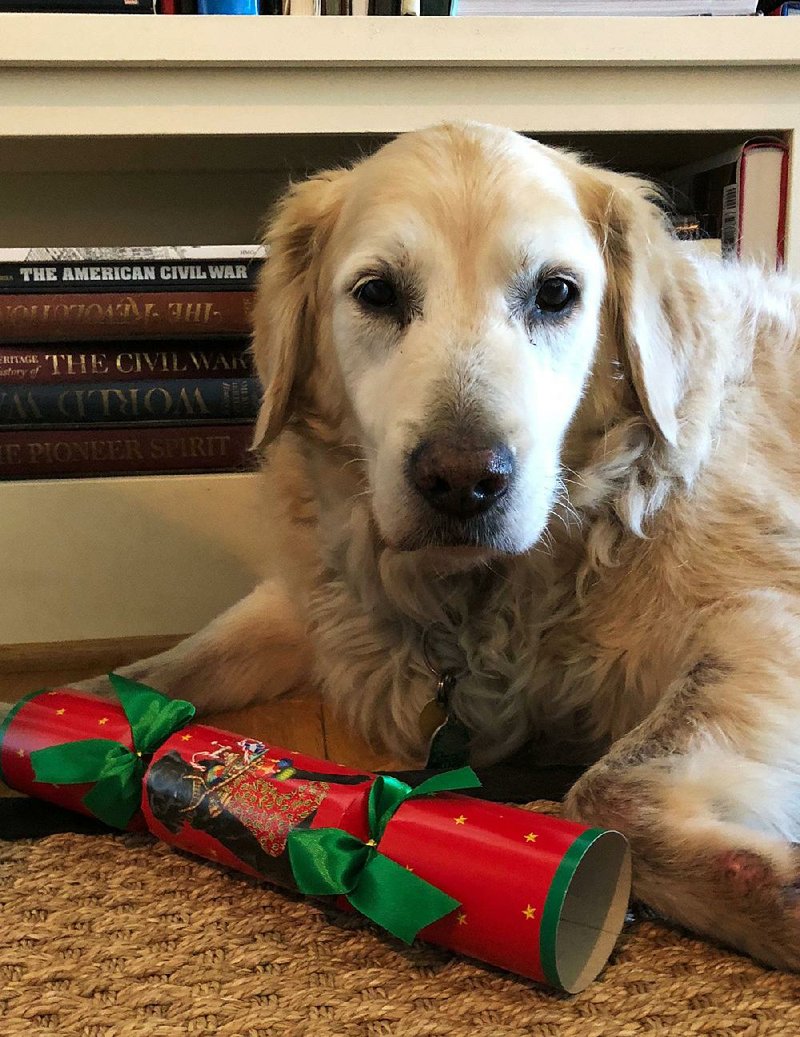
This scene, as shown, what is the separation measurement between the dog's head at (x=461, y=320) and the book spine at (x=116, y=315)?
414mm

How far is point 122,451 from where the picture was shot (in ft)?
5.26

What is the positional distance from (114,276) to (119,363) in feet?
0.48

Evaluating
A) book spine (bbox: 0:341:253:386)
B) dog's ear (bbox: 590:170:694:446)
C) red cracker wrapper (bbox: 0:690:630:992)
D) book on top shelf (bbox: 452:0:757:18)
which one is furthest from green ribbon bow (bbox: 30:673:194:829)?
book on top shelf (bbox: 452:0:757:18)

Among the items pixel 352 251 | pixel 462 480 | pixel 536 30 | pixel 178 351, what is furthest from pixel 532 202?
pixel 178 351

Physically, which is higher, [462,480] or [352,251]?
[352,251]

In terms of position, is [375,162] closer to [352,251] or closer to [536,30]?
[352,251]

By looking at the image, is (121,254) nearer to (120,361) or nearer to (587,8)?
(120,361)

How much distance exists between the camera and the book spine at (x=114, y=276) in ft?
5.21

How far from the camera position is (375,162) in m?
1.11

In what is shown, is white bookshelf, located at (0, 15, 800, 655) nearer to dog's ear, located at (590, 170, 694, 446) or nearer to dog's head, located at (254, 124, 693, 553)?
dog's head, located at (254, 124, 693, 553)

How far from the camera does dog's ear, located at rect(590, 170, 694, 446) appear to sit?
42.6 inches

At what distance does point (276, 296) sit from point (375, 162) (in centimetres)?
21

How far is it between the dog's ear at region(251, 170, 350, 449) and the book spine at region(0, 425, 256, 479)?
0.38 meters

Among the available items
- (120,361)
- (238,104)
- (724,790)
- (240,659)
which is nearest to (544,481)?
(724,790)
